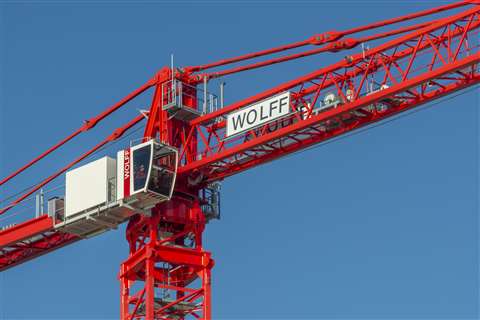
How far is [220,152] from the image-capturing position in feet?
265

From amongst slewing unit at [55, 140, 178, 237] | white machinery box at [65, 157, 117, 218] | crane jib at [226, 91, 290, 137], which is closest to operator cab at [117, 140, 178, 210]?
slewing unit at [55, 140, 178, 237]

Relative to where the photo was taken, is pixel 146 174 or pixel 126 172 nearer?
pixel 146 174

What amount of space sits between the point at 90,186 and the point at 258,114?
10.2m

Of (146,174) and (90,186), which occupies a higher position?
(90,186)

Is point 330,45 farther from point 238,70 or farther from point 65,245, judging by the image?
point 65,245

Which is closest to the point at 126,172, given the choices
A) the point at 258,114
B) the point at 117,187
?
the point at 117,187

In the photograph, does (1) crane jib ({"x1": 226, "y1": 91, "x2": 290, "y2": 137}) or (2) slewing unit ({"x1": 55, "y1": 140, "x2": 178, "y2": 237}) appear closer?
(1) crane jib ({"x1": 226, "y1": 91, "x2": 290, "y2": 137})

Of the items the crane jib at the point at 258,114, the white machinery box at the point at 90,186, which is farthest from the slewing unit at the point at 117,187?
the crane jib at the point at 258,114

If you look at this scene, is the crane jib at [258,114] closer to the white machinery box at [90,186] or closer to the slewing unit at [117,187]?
the slewing unit at [117,187]

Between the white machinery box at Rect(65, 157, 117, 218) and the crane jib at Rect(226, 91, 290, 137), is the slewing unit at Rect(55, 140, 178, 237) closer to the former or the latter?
the white machinery box at Rect(65, 157, 117, 218)

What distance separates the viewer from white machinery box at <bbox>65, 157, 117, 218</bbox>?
271 feet

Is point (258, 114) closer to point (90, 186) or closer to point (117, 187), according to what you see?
point (117, 187)

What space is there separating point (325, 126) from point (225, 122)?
5.64 meters

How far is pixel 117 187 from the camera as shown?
81750 millimetres
